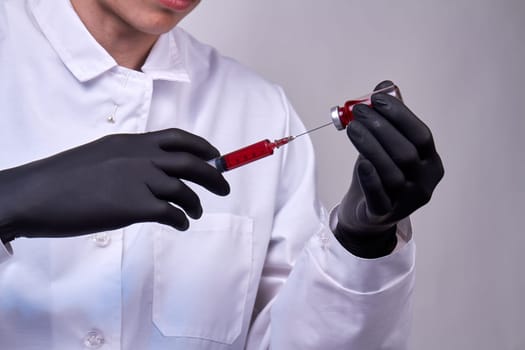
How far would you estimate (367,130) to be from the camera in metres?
0.93

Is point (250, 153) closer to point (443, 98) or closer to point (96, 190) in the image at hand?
point (96, 190)

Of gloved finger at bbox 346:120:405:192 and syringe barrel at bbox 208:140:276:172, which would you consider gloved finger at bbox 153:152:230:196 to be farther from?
gloved finger at bbox 346:120:405:192

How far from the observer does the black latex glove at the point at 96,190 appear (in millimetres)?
949

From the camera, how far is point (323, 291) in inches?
43.9

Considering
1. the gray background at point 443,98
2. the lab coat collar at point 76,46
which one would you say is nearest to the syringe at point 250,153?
the lab coat collar at point 76,46

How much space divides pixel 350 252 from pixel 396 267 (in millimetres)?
63

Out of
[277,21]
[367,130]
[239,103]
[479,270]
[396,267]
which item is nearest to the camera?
[367,130]

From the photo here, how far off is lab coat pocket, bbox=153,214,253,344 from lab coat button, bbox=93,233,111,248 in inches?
3.2

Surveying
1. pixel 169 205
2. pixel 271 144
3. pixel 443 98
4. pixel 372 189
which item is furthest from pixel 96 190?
pixel 443 98

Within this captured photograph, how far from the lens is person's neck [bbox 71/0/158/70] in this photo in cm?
119

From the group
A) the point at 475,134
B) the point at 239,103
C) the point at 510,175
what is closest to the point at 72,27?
the point at 239,103

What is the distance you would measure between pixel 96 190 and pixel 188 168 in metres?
0.11

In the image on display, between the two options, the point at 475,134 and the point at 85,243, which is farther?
the point at 475,134

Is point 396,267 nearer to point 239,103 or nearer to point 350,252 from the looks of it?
point 350,252
